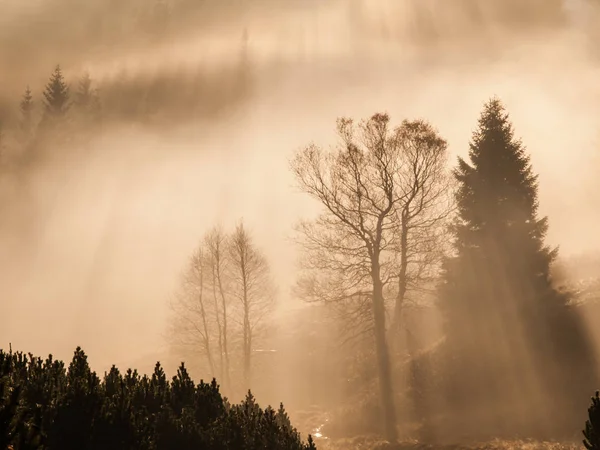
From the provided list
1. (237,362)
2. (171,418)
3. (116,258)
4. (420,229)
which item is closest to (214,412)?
(171,418)

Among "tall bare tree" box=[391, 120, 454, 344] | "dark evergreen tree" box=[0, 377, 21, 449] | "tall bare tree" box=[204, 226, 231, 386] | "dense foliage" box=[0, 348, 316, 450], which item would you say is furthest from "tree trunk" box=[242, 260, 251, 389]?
"dark evergreen tree" box=[0, 377, 21, 449]

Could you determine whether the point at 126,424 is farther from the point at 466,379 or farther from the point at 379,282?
the point at 466,379

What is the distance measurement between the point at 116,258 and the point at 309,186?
294 ft

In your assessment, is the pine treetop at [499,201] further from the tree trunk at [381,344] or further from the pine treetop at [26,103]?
the pine treetop at [26,103]

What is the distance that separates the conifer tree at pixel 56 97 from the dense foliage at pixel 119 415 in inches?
4880

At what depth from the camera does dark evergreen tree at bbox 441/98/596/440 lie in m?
23.7

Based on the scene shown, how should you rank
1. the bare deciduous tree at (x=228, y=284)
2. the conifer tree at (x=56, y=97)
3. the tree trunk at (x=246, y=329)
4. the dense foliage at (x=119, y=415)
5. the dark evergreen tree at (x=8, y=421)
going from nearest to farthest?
the dark evergreen tree at (x=8, y=421), the dense foliage at (x=119, y=415), the tree trunk at (x=246, y=329), the bare deciduous tree at (x=228, y=284), the conifer tree at (x=56, y=97)

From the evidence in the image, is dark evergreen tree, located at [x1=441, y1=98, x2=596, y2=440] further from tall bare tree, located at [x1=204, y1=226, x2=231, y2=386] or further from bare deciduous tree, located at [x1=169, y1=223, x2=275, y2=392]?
tall bare tree, located at [x1=204, y1=226, x2=231, y2=386]

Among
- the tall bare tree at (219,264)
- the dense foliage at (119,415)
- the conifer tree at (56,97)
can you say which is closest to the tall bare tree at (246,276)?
the tall bare tree at (219,264)

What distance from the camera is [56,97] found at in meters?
125

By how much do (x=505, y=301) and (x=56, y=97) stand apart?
123m

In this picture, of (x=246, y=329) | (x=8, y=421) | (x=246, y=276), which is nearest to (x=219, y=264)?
(x=246, y=276)

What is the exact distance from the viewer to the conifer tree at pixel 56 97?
12531 cm

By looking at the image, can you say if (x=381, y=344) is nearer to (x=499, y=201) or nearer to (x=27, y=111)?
(x=499, y=201)
